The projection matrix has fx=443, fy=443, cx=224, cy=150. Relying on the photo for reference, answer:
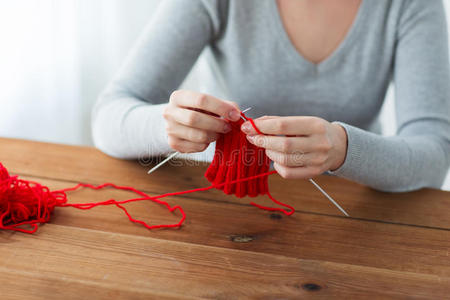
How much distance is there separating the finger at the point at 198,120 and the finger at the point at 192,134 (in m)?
0.01

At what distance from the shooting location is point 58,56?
1903 millimetres

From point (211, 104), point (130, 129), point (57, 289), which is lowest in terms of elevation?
point (57, 289)

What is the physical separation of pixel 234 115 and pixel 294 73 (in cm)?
45

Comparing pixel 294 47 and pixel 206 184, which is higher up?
pixel 294 47

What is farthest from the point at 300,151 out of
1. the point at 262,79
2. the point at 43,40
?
the point at 43,40

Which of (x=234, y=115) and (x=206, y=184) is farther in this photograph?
(x=206, y=184)

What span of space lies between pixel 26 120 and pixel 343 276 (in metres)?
1.68

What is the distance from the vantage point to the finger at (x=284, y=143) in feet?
2.51

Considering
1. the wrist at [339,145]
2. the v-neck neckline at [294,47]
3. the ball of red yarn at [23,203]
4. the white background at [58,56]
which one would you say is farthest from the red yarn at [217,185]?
the white background at [58,56]

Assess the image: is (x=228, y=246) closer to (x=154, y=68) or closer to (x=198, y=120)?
(x=198, y=120)

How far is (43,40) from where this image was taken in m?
1.86

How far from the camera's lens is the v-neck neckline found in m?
1.15

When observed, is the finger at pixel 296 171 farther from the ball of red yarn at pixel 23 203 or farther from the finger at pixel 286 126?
the ball of red yarn at pixel 23 203

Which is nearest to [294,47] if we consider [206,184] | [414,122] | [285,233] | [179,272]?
[414,122]
